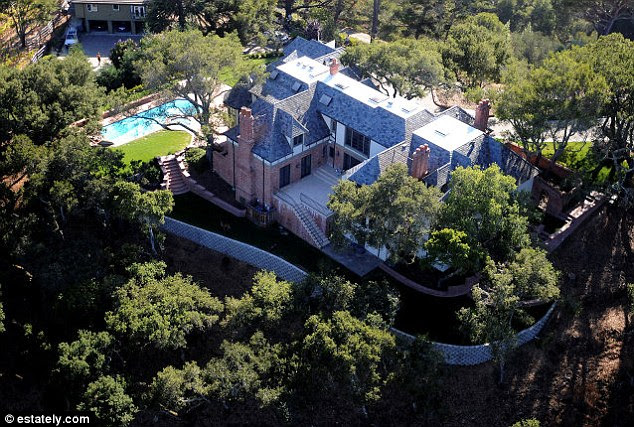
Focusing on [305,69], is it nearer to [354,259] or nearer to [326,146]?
[326,146]

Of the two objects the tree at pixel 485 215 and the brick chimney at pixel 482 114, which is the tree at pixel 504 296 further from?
the brick chimney at pixel 482 114

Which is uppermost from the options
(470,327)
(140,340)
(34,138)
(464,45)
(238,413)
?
(464,45)

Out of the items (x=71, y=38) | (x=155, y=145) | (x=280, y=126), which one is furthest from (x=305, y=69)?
(x=71, y=38)

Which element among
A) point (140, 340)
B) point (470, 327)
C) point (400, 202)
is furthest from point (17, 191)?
point (470, 327)

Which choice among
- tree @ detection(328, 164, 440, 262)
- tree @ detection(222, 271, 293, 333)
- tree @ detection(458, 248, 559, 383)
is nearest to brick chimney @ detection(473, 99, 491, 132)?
tree @ detection(328, 164, 440, 262)

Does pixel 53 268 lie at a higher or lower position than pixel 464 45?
lower

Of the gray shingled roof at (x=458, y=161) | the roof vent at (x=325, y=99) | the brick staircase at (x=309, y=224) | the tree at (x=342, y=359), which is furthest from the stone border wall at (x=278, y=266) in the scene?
the roof vent at (x=325, y=99)

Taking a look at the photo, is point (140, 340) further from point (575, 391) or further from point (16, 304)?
point (575, 391)
